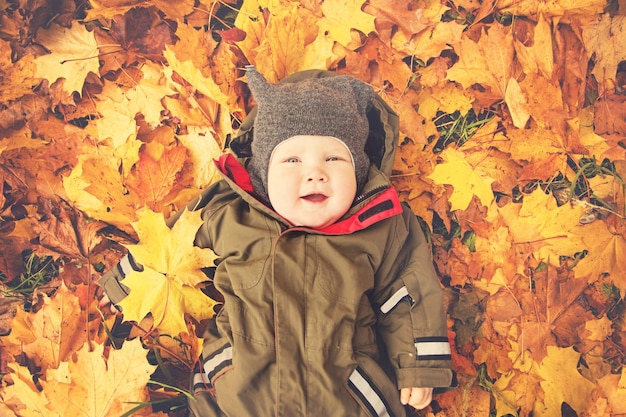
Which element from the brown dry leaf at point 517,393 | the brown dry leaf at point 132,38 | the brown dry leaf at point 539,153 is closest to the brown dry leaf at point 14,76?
the brown dry leaf at point 132,38

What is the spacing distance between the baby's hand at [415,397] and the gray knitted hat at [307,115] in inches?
30.3

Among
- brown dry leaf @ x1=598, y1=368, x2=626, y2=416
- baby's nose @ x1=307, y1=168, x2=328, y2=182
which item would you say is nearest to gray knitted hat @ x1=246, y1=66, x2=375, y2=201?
baby's nose @ x1=307, y1=168, x2=328, y2=182

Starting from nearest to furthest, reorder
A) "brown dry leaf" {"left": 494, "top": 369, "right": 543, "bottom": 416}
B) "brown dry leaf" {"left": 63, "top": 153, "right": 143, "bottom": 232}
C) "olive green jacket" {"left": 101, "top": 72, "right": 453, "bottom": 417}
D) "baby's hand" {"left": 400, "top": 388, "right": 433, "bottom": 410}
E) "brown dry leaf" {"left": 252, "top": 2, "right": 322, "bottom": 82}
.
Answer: "olive green jacket" {"left": 101, "top": 72, "right": 453, "bottom": 417} < "baby's hand" {"left": 400, "top": 388, "right": 433, "bottom": 410} < "brown dry leaf" {"left": 494, "top": 369, "right": 543, "bottom": 416} < "brown dry leaf" {"left": 63, "top": 153, "right": 143, "bottom": 232} < "brown dry leaf" {"left": 252, "top": 2, "right": 322, "bottom": 82}

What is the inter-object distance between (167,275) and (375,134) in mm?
982

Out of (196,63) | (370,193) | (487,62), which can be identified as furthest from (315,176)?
(487,62)

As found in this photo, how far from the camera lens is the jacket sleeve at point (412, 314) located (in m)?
1.80

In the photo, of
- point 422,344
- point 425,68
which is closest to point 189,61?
point 425,68

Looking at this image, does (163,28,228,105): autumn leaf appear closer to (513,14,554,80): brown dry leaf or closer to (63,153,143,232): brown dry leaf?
(63,153,143,232): brown dry leaf

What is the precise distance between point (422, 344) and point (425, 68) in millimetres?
1174

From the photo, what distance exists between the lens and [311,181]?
1.73 metres

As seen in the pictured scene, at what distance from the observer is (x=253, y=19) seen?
7.20 ft

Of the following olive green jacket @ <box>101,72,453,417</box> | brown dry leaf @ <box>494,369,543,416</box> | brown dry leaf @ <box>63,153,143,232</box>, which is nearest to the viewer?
olive green jacket @ <box>101,72,453,417</box>

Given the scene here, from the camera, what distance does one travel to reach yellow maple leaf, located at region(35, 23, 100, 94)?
6.92 ft

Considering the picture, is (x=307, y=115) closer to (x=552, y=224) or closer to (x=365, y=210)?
(x=365, y=210)
